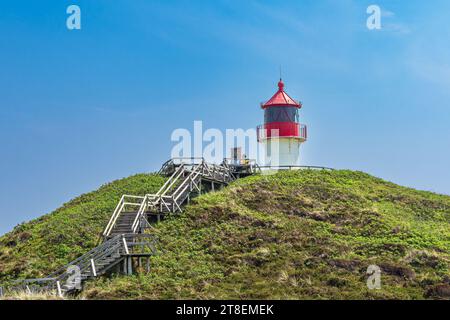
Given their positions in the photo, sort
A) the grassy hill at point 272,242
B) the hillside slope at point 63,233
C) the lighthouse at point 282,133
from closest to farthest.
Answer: the grassy hill at point 272,242
the hillside slope at point 63,233
the lighthouse at point 282,133

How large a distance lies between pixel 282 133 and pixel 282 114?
1.51 m

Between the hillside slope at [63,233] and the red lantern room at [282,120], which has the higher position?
the red lantern room at [282,120]

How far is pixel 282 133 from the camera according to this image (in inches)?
1954

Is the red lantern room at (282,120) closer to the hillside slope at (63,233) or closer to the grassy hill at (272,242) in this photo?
the grassy hill at (272,242)

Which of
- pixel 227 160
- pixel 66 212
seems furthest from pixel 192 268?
pixel 227 160

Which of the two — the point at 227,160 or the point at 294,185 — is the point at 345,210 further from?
the point at 227,160

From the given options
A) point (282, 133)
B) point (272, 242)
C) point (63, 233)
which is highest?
point (282, 133)

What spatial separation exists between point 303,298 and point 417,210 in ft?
62.7

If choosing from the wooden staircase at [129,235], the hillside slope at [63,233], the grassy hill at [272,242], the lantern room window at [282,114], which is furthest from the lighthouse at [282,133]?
the hillside slope at [63,233]

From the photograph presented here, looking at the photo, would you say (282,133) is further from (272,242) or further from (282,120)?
(272,242)

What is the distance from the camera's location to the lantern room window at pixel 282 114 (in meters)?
49.9

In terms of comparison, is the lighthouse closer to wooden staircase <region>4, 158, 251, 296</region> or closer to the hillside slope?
wooden staircase <region>4, 158, 251, 296</region>

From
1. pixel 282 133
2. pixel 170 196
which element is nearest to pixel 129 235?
pixel 170 196

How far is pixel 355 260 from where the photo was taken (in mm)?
31078
